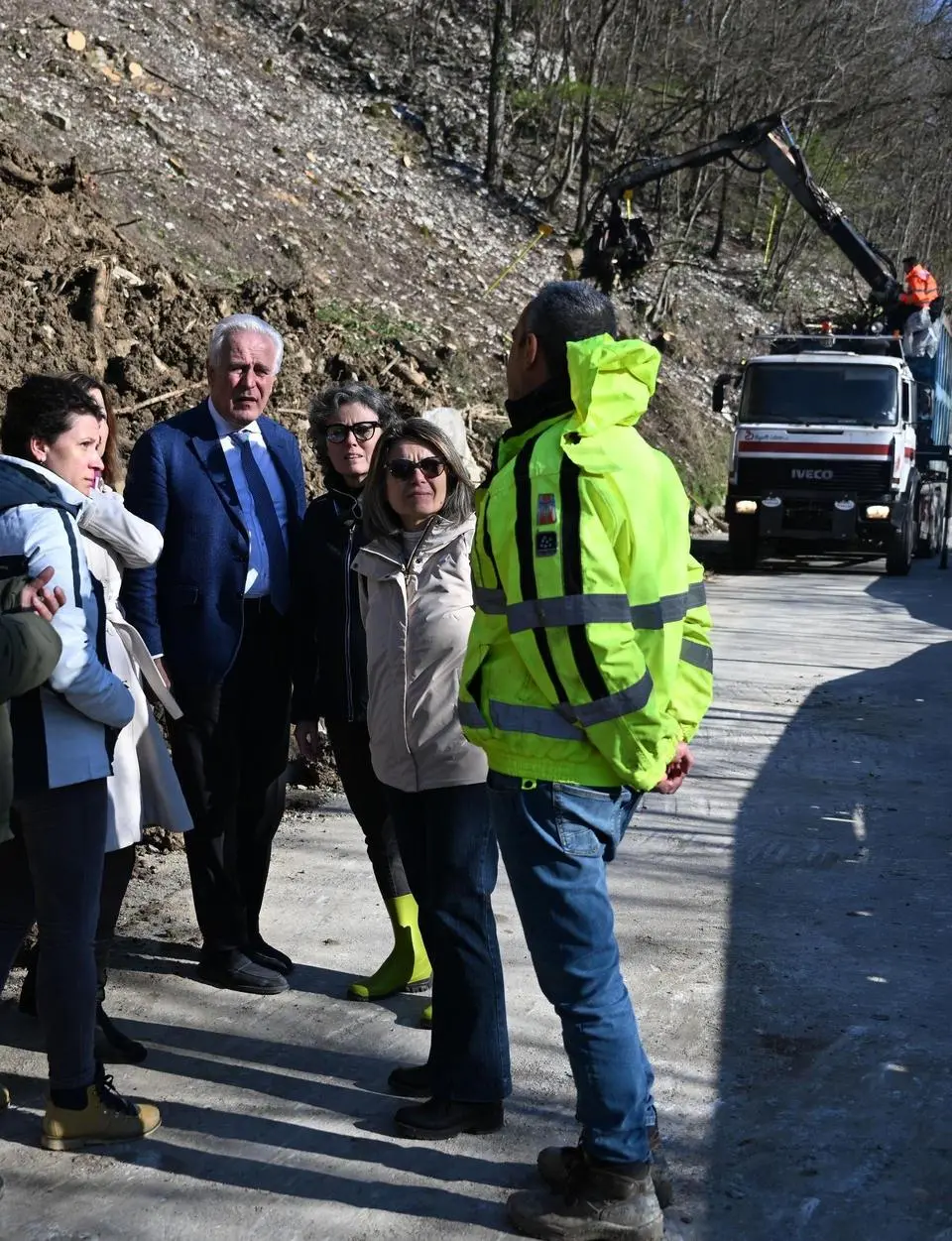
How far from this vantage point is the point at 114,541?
395cm

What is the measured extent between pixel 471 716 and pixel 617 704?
40 cm

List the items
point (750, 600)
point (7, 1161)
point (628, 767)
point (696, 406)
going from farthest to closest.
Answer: point (696, 406)
point (750, 600)
point (7, 1161)
point (628, 767)

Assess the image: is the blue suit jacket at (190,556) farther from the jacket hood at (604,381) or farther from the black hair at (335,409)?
the jacket hood at (604,381)

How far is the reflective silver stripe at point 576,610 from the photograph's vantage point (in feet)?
9.57

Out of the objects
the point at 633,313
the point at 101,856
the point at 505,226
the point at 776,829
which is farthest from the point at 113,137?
the point at 101,856

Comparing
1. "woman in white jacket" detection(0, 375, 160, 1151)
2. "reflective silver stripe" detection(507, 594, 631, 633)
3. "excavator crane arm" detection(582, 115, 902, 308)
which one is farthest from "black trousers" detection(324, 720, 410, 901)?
"excavator crane arm" detection(582, 115, 902, 308)

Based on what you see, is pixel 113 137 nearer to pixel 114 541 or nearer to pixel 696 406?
pixel 696 406

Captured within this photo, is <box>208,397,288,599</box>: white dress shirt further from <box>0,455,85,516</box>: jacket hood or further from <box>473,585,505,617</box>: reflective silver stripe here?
<box>473,585,505,617</box>: reflective silver stripe

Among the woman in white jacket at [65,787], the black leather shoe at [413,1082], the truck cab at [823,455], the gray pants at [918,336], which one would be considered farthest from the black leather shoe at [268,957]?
the gray pants at [918,336]

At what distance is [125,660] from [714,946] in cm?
234

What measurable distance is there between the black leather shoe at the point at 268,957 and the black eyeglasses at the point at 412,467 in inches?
68.4

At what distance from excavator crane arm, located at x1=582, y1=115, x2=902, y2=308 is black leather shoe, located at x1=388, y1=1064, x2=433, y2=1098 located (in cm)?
1997

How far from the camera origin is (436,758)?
3.80 meters

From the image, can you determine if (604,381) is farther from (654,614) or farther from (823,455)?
(823,455)
